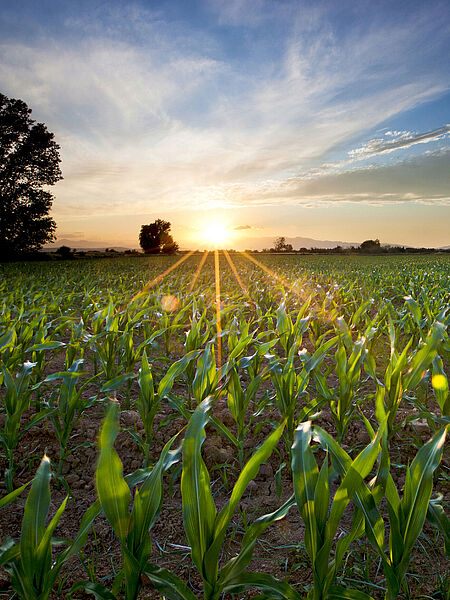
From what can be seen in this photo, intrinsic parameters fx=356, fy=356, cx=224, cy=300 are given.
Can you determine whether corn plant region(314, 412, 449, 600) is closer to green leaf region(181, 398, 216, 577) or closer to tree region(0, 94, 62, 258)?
green leaf region(181, 398, 216, 577)

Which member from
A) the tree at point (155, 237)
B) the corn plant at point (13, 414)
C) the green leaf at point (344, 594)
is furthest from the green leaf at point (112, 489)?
the tree at point (155, 237)

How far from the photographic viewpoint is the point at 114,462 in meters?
1.02

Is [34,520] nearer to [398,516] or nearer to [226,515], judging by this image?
[226,515]

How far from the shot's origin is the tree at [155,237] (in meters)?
71.0

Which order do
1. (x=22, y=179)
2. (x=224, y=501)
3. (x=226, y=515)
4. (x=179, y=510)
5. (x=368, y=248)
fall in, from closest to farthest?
(x=226, y=515) < (x=179, y=510) < (x=224, y=501) < (x=22, y=179) < (x=368, y=248)

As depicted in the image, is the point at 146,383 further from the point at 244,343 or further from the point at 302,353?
the point at 302,353

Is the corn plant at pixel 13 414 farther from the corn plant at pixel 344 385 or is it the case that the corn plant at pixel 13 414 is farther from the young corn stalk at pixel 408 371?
the young corn stalk at pixel 408 371

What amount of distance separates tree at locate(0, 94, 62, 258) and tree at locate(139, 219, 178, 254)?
145ft

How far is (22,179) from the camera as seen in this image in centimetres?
2403

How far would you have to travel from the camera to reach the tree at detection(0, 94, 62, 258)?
2270 centimetres

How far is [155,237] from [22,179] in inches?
1899

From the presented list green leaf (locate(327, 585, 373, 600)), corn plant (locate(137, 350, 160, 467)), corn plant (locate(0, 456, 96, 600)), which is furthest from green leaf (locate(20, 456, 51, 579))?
corn plant (locate(137, 350, 160, 467))

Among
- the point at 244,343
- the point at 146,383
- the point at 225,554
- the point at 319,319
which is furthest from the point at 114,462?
the point at 319,319

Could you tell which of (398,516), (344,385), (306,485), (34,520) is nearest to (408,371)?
(344,385)
